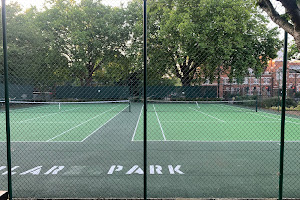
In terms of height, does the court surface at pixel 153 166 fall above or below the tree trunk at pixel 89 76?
below

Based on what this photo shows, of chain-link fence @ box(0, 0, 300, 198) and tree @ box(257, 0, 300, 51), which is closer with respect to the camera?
tree @ box(257, 0, 300, 51)

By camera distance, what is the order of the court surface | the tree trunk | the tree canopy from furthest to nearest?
1. the tree canopy
2. the tree trunk
3. the court surface

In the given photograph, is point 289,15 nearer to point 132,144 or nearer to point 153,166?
point 153,166

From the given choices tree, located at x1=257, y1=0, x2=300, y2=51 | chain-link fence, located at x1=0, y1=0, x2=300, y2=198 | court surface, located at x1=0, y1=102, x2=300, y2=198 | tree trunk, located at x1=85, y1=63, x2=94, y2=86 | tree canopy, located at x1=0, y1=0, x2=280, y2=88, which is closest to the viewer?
tree, located at x1=257, y1=0, x2=300, y2=51

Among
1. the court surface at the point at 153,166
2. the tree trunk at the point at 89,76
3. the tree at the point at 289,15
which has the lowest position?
the court surface at the point at 153,166

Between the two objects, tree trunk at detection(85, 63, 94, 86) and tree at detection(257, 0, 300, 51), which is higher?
A: tree at detection(257, 0, 300, 51)

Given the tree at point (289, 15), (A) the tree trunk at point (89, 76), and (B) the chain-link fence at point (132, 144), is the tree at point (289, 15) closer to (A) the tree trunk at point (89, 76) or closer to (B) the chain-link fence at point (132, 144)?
→ (B) the chain-link fence at point (132, 144)

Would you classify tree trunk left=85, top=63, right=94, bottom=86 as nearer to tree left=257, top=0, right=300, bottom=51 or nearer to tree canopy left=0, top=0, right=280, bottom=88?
tree canopy left=0, top=0, right=280, bottom=88

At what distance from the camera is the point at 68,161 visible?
5996 mm

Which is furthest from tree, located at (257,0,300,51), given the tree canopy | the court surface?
the court surface

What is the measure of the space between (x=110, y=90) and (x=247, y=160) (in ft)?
13.7

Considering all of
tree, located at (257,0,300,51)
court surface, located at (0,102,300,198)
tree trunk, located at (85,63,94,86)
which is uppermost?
tree, located at (257,0,300,51)

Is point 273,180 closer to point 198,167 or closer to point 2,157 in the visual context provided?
point 198,167

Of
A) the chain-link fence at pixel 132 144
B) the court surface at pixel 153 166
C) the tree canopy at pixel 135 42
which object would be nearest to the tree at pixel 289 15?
the tree canopy at pixel 135 42
